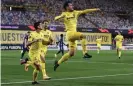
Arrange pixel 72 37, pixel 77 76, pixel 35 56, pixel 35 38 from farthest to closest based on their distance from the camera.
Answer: pixel 77 76
pixel 72 37
pixel 35 56
pixel 35 38

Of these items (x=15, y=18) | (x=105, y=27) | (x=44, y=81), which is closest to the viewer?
(x=44, y=81)

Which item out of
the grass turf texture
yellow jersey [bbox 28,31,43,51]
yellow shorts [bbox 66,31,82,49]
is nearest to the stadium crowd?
the grass turf texture

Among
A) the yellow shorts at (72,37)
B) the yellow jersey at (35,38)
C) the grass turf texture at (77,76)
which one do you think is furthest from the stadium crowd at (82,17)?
the yellow jersey at (35,38)

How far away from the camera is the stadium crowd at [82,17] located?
66.9 meters

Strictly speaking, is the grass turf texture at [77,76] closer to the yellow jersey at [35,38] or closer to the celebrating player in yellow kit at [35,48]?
the celebrating player in yellow kit at [35,48]

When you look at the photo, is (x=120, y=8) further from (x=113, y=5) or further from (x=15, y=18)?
(x=15, y=18)

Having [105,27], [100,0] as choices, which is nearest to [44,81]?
[105,27]

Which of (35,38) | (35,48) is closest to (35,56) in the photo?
(35,48)

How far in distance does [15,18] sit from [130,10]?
2605 cm

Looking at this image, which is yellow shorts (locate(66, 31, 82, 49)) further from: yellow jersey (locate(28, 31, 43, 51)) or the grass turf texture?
yellow jersey (locate(28, 31, 43, 51))

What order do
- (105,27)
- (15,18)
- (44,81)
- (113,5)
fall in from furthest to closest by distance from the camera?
(113,5)
(105,27)
(15,18)
(44,81)

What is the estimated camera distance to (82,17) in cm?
7400

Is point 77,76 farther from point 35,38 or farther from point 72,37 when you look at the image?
point 35,38

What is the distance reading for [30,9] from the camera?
69.6 m
